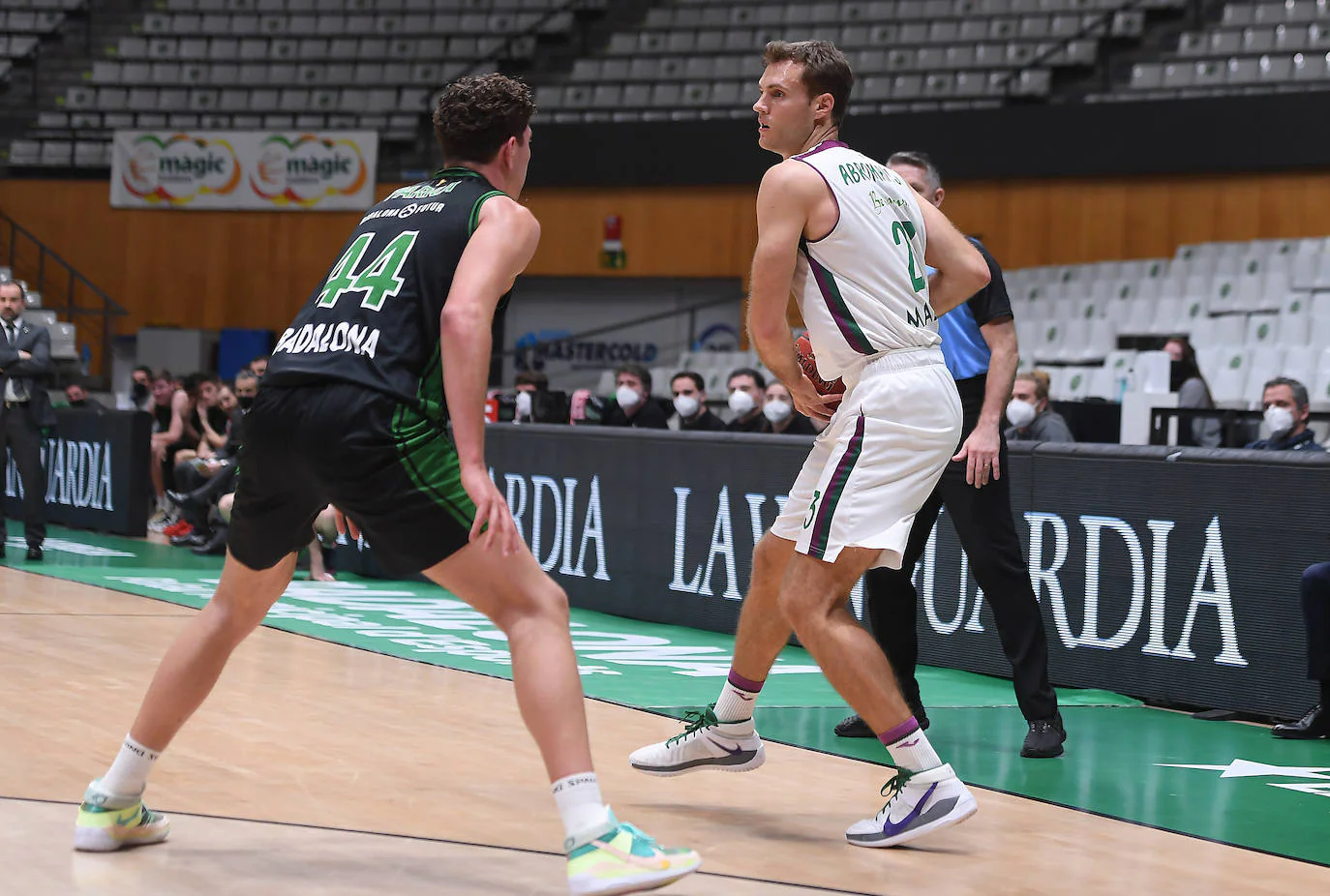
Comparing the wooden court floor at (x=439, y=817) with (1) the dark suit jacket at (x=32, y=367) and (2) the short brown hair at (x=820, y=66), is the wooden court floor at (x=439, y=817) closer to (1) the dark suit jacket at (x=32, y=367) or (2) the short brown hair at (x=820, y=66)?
(2) the short brown hair at (x=820, y=66)

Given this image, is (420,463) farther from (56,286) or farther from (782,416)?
(56,286)

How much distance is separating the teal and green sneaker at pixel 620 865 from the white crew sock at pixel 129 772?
97 cm

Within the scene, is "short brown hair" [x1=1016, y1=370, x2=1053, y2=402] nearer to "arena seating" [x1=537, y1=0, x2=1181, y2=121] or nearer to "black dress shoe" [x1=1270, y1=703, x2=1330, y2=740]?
"black dress shoe" [x1=1270, y1=703, x2=1330, y2=740]

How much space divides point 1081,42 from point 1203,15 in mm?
1453

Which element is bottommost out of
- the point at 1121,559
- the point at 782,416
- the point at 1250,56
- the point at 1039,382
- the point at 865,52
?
the point at 1121,559

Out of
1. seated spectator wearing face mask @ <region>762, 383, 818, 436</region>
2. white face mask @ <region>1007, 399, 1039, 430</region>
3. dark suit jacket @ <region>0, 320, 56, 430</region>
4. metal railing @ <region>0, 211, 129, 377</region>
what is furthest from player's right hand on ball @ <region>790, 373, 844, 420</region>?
metal railing @ <region>0, 211, 129, 377</region>

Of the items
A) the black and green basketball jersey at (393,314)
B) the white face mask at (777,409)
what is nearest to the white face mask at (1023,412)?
the white face mask at (777,409)

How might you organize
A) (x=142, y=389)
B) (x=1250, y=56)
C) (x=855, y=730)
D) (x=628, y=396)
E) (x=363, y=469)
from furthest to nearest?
(x=1250, y=56) < (x=142, y=389) < (x=628, y=396) < (x=855, y=730) < (x=363, y=469)

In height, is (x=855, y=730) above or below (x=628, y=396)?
below

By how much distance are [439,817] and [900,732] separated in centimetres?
108

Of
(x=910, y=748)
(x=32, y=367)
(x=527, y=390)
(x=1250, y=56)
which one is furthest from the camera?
(x=1250, y=56)

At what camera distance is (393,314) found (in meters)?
3.13

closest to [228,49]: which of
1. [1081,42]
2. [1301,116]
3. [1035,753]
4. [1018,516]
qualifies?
[1081,42]

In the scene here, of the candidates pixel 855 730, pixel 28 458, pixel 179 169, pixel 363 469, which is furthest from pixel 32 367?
pixel 179 169
